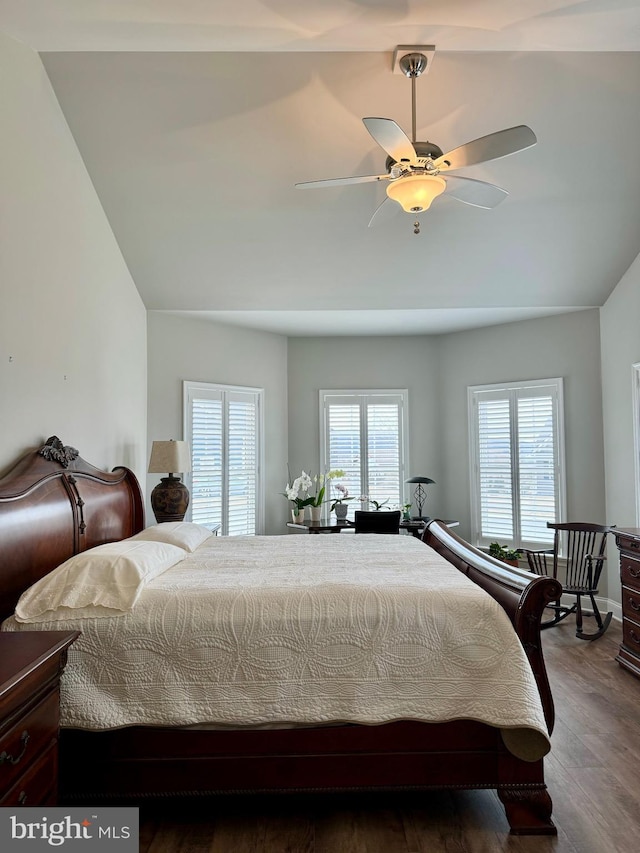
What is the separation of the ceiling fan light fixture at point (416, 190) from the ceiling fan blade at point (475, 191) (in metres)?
0.09

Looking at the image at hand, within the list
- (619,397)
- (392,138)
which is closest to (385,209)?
(392,138)

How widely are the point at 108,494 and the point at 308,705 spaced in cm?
215

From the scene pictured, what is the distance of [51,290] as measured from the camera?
10.9ft

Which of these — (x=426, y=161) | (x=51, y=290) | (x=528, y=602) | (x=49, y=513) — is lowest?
(x=528, y=602)

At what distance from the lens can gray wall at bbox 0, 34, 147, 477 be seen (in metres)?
2.92

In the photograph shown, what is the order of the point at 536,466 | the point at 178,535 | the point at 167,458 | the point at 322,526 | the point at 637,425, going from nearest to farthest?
the point at 178,535 < the point at 167,458 < the point at 637,425 < the point at 322,526 < the point at 536,466

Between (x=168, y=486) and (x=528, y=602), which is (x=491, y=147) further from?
(x=168, y=486)

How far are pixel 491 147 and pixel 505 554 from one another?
12.6 feet

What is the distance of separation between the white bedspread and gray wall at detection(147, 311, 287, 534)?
2.99m

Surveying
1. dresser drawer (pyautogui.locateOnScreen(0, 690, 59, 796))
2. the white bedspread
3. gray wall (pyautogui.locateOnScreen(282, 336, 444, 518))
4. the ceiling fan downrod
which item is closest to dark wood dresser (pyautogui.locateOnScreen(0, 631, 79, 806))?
dresser drawer (pyautogui.locateOnScreen(0, 690, 59, 796))

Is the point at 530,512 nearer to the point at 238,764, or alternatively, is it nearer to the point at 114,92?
the point at 238,764

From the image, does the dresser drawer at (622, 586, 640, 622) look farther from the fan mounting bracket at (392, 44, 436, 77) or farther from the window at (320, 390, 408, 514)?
the fan mounting bracket at (392, 44, 436, 77)

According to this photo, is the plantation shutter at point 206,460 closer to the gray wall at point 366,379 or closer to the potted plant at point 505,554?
the gray wall at point 366,379

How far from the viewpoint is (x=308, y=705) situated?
2186 mm
